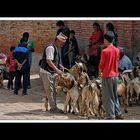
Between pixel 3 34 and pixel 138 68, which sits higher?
pixel 3 34

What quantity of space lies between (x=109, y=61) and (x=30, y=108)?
2.57 metres

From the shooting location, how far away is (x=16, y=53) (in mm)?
11750

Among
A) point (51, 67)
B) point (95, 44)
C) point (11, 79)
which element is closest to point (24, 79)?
point (11, 79)

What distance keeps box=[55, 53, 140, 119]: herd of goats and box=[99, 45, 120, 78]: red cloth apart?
62cm

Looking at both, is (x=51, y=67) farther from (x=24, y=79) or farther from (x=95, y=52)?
(x=95, y=52)

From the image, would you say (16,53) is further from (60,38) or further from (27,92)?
(60,38)

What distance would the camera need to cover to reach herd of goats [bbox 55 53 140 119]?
28.3ft

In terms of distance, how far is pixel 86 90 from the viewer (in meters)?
8.68

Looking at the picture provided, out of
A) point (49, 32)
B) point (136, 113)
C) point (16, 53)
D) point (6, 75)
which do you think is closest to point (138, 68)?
point (136, 113)

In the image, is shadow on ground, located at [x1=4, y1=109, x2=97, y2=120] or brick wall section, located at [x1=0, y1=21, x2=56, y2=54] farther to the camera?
brick wall section, located at [x1=0, y1=21, x2=56, y2=54]

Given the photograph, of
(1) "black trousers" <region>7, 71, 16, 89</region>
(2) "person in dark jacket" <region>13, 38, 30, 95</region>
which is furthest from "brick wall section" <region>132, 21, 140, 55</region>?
(1) "black trousers" <region>7, 71, 16, 89</region>

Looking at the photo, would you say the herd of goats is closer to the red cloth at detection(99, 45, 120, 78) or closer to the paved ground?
the paved ground

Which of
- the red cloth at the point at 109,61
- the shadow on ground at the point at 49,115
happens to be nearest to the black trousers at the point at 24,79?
the shadow on ground at the point at 49,115

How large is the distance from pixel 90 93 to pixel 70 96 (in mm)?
579
